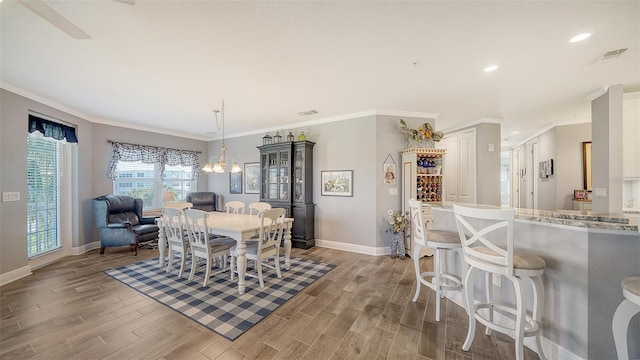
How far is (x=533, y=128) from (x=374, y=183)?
436 cm

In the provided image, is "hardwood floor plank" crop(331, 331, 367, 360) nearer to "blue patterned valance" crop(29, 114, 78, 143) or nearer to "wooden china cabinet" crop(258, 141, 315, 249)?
"wooden china cabinet" crop(258, 141, 315, 249)

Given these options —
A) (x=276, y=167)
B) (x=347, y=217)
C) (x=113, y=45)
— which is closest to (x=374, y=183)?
(x=347, y=217)

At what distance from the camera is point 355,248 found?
4188mm


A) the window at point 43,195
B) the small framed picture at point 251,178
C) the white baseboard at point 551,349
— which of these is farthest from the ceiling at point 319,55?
the white baseboard at point 551,349

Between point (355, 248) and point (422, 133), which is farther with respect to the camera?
point (355, 248)

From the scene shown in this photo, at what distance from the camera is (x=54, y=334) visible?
6.25ft

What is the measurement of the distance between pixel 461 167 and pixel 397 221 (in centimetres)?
241

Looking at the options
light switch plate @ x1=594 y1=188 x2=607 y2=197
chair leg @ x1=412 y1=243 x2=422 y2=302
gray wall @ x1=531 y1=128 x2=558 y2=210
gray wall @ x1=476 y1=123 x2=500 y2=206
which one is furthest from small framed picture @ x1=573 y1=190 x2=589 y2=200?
chair leg @ x1=412 y1=243 x2=422 y2=302

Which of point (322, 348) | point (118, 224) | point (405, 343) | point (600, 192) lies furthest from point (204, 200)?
point (600, 192)

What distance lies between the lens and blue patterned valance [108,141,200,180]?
4.66 metres

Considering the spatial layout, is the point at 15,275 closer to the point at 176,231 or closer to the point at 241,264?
the point at 176,231

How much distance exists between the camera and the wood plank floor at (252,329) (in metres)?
1.71

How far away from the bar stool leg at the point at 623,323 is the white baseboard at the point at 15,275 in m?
5.90

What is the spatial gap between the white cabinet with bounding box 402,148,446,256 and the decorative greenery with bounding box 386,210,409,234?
6.6 inches
